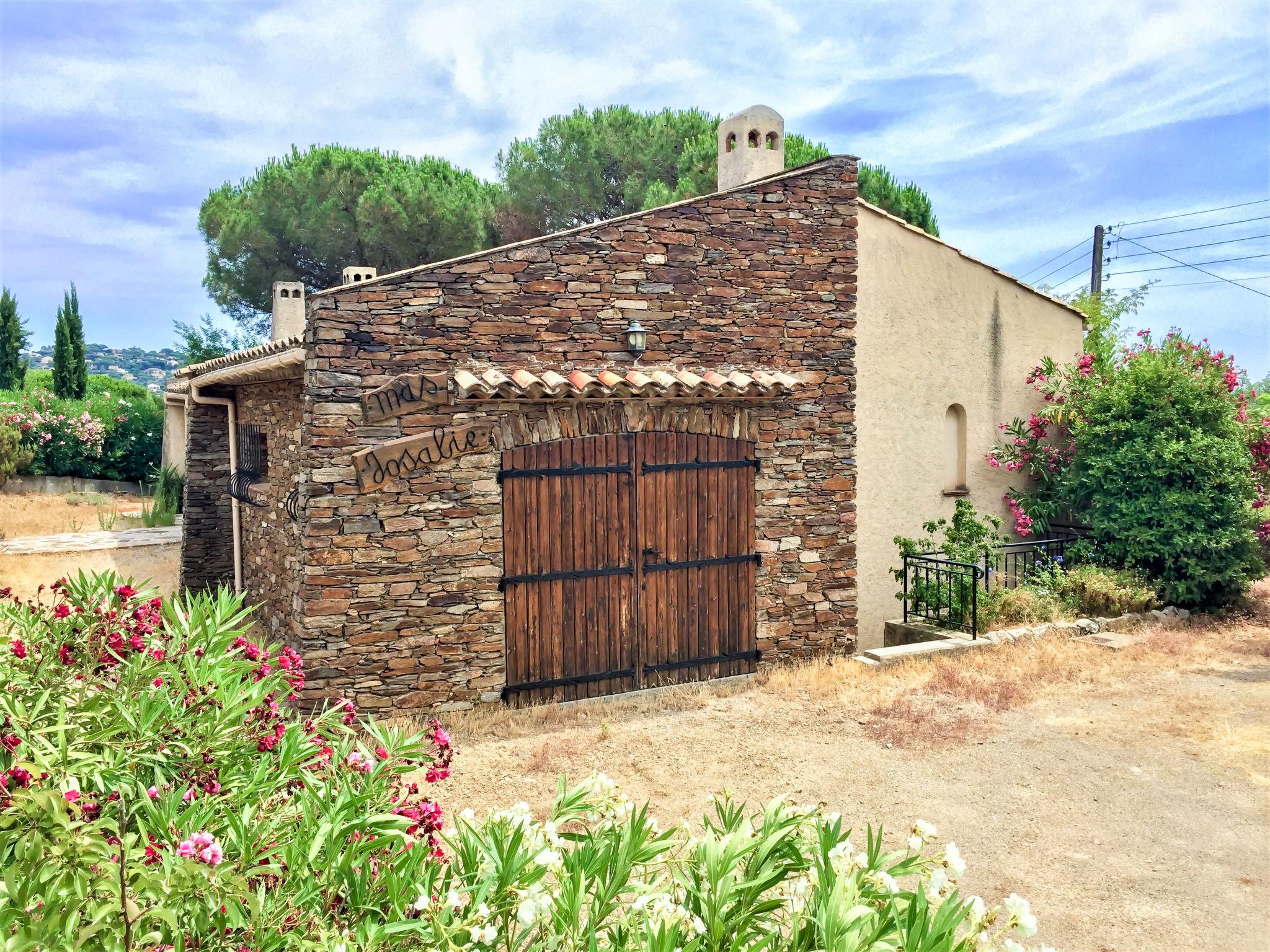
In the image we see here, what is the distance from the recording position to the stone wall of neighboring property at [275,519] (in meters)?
7.46

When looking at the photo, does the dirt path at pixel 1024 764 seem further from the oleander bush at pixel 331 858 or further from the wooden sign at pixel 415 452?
the oleander bush at pixel 331 858

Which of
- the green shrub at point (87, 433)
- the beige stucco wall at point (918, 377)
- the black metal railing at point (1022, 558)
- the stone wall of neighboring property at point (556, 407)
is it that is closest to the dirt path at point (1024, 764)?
the stone wall of neighboring property at point (556, 407)

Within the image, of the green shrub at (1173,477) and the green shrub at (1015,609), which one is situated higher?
the green shrub at (1173,477)

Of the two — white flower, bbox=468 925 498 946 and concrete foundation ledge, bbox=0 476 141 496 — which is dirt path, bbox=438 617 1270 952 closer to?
white flower, bbox=468 925 498 946

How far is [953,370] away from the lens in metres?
9.95

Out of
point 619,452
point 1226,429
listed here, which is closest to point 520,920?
point 619,452

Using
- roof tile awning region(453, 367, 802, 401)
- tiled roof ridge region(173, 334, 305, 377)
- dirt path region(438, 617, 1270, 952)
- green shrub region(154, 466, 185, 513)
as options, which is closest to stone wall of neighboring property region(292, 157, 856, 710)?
roof tile awning region(453, 367, 802, 401)

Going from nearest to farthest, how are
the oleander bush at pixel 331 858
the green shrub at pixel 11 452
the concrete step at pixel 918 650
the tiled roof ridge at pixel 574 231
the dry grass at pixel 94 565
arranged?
the oleander bush at pixel 331 858 → the tiled roof ridge at pixel 574 231 → the concrete step at pixel 918 650 → the dry grass at pixel 94 565 → the green shrub at pixel 11 452

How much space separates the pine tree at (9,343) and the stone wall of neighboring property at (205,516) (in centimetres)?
1744

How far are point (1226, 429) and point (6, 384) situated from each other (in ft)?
93.6

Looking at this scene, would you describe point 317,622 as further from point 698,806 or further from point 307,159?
point 307,159

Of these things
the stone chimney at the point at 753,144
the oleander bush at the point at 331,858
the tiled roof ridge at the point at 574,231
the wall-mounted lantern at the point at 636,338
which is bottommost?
the oleander bush at the point at 331,858

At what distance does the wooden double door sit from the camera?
6984mm

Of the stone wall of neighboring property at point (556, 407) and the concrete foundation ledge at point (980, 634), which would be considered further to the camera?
the concrete foundation ledge at point (980, 634)
